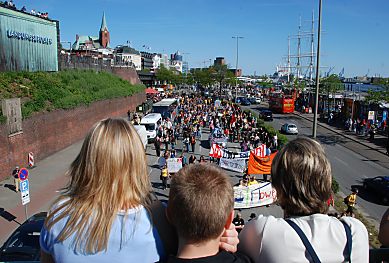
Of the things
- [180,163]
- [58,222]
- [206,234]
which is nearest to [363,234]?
[206,234]

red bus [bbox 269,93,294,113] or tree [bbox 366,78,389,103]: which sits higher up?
tree [bbox 366,78,389,103]

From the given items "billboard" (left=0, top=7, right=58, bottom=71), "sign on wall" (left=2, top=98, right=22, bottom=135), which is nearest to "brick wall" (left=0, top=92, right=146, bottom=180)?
A: "sign on wall" (left=2, top=98, right=22, bottom=135)

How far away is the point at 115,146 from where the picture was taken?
231 cm

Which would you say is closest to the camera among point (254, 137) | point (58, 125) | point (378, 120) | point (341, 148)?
point (58, 125)

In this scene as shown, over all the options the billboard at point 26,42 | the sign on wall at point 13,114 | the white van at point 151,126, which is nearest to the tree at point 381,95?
A: the white van at point 151,126

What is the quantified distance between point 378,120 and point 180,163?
93.8ft

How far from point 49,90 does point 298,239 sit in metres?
26.0

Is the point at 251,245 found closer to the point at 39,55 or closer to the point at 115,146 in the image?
the point at 115,146

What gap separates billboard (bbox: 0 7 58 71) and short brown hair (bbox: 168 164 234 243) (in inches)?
976

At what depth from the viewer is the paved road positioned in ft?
54.7

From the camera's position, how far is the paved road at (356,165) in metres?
16.7

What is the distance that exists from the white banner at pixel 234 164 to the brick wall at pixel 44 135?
34.4 ft

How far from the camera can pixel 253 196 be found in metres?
14.9

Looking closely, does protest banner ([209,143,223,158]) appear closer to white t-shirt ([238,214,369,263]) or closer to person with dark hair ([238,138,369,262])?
person with dark hair ([238,138,369,262])
